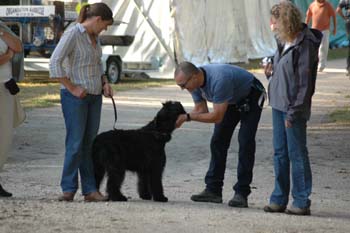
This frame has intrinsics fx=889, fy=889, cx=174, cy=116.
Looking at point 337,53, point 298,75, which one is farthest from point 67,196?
point 337,53

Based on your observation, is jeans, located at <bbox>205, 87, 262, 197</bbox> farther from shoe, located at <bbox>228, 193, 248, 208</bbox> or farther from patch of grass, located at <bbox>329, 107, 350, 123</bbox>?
patch of grass, located at <bbox>329, 107, 350, 123</bbox>

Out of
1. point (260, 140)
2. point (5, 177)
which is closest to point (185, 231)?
point (5, 177)

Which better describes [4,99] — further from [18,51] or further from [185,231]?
[185,231]

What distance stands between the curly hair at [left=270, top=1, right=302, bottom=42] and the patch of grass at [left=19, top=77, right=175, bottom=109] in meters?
8.93

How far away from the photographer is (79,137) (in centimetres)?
745

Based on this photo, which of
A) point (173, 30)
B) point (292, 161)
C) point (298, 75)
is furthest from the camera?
point (173, 30)

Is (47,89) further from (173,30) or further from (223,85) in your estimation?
(223,85)

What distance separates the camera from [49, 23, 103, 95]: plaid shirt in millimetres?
7297

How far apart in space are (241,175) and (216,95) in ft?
2.78

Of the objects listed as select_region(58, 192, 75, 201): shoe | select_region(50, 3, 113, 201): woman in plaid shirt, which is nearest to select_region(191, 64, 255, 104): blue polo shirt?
select_region(50, 3, 113, 201): woman in plaid shirt

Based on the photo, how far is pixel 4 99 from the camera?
→ 309 inches

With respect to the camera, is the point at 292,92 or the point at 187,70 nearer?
the point at 292,92

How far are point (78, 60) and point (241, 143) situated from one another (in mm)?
1593

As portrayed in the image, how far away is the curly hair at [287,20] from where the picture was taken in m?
7.00
